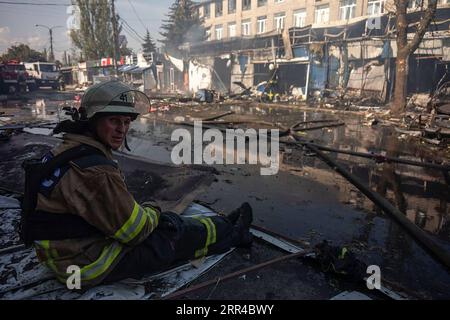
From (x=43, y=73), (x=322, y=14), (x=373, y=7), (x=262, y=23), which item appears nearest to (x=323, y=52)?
(x=373, y=7)

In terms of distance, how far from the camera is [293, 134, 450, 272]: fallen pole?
126 inches

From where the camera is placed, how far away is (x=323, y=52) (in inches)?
852

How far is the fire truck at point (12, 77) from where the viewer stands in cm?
2641

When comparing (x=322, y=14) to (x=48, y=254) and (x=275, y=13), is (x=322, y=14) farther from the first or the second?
(x=48, y=254)

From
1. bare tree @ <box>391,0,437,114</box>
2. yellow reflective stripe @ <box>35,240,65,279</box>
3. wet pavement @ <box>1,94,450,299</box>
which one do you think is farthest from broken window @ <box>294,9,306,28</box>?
yellow reflective stripe @ <box>35,240,65,279</box>

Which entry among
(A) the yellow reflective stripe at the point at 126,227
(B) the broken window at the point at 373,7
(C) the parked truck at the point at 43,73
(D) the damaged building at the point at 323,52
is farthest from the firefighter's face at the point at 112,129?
(C) the parked truck at the point at 43,73

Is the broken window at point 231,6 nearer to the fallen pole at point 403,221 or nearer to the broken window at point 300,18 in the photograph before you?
the broken window at point 300,18

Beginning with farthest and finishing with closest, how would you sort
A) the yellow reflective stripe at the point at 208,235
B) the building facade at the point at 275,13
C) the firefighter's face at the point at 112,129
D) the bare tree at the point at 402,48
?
the building facade at the point at 275,13 → the bare tree at the point at 402,48 → the yellow reflective stripe at the point at 208,235 → the firefighter's face at the point at 112,129

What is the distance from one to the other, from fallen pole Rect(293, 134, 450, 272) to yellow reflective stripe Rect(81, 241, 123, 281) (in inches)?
120
